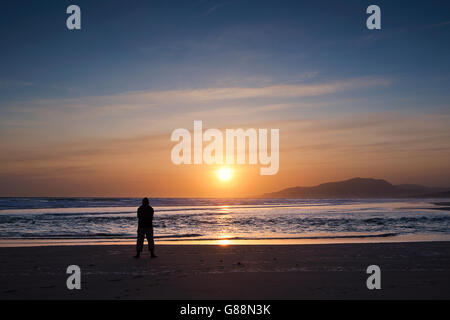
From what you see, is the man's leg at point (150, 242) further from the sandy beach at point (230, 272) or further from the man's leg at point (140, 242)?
the sandy beach at point (230, 272)

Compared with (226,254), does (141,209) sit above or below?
above

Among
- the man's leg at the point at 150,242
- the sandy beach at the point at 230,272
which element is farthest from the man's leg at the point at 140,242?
the sandy beach at the point at 230,272

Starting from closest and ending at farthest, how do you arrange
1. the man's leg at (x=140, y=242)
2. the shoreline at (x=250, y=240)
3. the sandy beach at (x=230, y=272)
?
the sandy beach at (x=230, y=272) → the man's leg at (x=140, y=242) → the shoreline at (x=250, y=240)

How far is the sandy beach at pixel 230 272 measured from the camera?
26.2 ft

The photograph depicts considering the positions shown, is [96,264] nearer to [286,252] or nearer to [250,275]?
[250,275]

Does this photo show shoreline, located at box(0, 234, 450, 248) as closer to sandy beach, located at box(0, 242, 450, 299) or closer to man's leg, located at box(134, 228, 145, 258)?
sandy beach, located at box(0, 242, 450, 299)

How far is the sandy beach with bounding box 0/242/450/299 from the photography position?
26.2 feet

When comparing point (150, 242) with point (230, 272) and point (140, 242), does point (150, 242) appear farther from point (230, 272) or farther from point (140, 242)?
point (230, 272)

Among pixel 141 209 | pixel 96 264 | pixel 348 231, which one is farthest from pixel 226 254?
pixel 348 231

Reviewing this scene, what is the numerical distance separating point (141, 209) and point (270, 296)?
257 inches

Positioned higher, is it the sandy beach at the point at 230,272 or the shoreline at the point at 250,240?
the sandy beach at the point at 230,272

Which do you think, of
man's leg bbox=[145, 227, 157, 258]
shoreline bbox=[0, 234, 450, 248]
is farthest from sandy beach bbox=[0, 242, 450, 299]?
shoreline bbox=[0, 234, 450, 248]

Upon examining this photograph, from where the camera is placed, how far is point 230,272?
10.0 m
